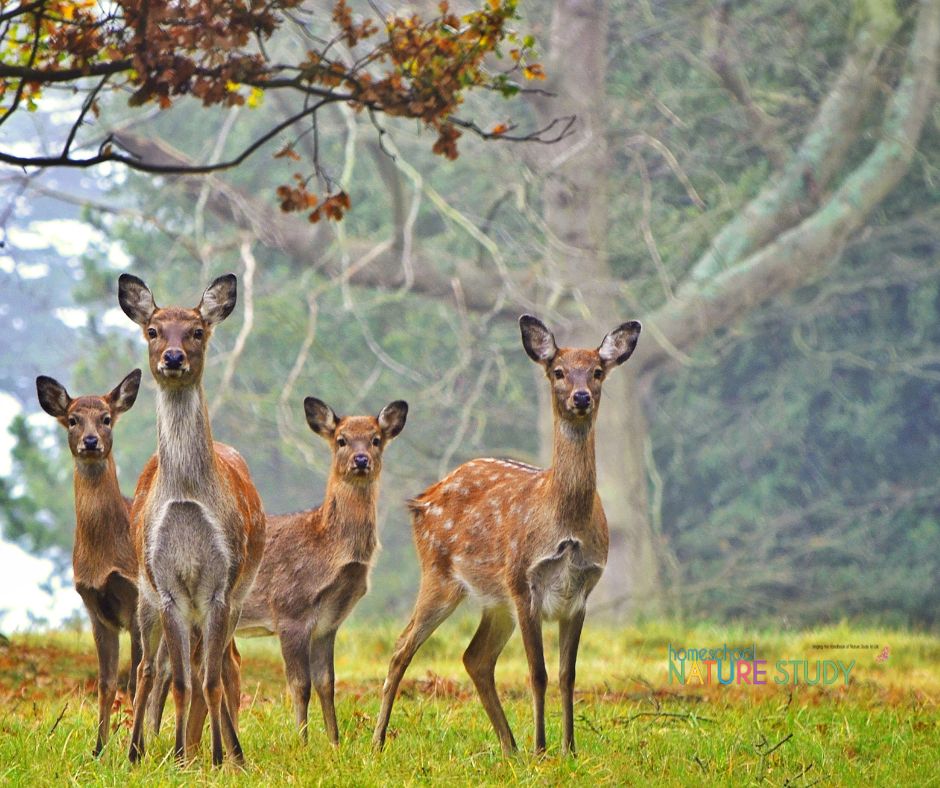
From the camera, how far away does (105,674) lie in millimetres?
7188

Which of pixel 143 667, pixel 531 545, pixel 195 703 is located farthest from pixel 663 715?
pixel 143 667

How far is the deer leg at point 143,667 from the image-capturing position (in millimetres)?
6645

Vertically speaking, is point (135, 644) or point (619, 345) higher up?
point (619, 345)

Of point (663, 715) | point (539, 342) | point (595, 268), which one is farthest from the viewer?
point (595, 268)

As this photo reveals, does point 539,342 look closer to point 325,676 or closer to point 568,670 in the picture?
point 568,670

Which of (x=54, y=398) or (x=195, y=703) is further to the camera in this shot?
(x=54, y=398)

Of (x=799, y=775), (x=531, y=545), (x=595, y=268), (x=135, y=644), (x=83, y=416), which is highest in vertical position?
(x=595, y=268)

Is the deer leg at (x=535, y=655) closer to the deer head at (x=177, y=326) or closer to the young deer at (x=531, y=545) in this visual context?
the young deer at (x=531, y=545)

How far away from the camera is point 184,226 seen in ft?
84.1

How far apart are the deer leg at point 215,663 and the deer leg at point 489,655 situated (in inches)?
60.9

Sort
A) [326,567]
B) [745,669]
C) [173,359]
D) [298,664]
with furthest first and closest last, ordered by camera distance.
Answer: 1. [745,669]
2. [326,567]
3. [298,664]
4. [173,359]

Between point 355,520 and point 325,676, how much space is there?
839 millimetres

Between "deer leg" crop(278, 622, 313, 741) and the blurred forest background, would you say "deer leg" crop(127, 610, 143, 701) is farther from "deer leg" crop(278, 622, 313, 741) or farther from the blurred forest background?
the blurred forest background

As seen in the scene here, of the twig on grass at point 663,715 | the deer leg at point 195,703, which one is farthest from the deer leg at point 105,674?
the twig on grass at point 663,715
